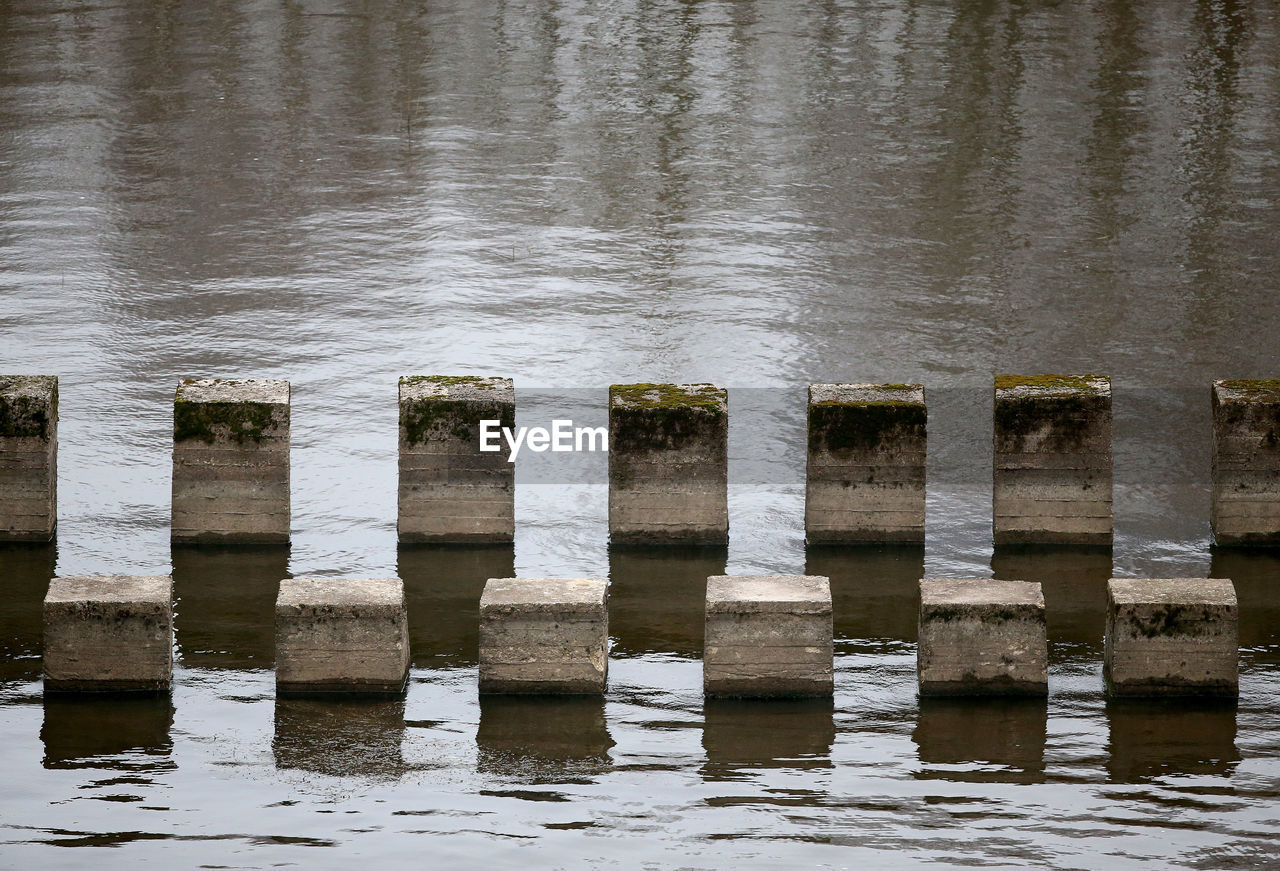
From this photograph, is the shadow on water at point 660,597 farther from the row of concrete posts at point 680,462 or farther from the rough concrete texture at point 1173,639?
the rough concrete texture at point 1173,639

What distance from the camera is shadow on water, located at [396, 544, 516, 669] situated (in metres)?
12.9

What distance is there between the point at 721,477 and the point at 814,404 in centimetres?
86

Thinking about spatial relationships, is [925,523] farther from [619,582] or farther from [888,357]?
[888,357]

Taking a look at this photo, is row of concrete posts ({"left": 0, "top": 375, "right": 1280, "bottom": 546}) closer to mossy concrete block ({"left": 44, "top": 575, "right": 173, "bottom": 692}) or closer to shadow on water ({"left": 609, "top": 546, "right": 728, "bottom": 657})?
shadow on water ({"left": 609, "top": 546, "right": 728, "bottom": 657})

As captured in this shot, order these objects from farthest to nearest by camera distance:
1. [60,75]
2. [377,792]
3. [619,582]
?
[60,75], [619,582], [377,792]

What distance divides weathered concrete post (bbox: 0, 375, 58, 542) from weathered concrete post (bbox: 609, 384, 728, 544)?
4.07 metres

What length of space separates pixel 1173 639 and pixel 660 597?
362 centimetres

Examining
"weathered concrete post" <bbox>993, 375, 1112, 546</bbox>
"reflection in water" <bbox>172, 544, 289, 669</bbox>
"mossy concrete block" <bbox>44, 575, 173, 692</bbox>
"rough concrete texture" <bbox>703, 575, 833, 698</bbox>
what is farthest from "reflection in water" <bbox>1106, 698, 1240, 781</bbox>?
"mossy concrete block" <bbox>44, 575, 173, 692</bbox>

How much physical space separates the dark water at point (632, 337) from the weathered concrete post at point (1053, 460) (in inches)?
11.1

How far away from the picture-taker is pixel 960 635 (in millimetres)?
11836

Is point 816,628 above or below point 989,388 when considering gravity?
below

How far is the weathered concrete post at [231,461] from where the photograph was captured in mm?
14273

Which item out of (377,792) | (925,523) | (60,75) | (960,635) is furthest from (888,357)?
(60,75)

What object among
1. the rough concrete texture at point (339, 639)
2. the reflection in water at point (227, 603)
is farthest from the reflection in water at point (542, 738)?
the reflection in water at point (227, 603)
